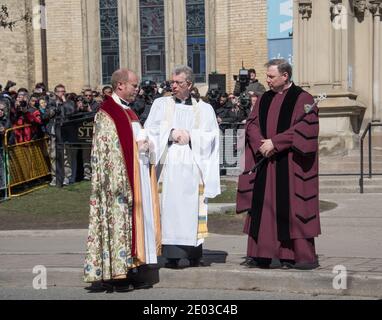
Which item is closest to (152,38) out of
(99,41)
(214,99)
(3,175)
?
(99,41)

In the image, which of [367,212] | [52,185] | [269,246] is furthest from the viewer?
[52,185]

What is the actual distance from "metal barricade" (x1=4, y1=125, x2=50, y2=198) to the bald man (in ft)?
27.7

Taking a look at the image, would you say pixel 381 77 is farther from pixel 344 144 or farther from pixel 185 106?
pixel 185 106

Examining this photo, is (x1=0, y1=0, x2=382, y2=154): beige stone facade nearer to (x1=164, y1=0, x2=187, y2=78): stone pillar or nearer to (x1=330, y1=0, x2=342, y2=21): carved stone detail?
(x1=164, y1=0, x2=187, y2=78): stone pillar

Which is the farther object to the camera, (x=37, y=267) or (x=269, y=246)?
(x=37, y=267)

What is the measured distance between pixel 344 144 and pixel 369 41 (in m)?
2.85

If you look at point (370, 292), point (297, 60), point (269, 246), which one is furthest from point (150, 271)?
point (297, 60)

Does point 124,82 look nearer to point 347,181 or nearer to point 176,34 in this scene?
point 347,181

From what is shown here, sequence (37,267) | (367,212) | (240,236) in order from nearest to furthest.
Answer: (37,267) < (240,236) < (367,212)

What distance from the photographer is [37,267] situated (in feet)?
27.8

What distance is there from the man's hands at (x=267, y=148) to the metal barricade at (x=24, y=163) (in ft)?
29.2

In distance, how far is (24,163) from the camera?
16297 mm

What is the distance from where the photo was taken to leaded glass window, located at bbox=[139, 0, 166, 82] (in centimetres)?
2952

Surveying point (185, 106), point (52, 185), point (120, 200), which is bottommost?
point (52, 185)
